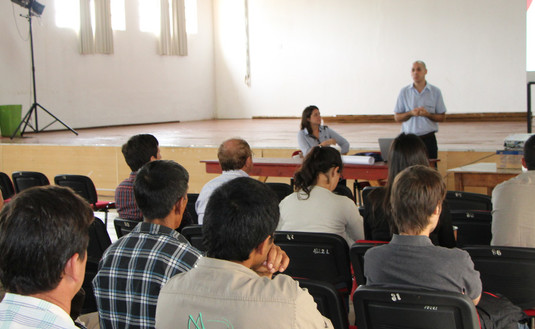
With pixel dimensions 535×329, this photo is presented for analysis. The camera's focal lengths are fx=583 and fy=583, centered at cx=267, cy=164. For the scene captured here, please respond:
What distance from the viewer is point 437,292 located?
69.1 inches

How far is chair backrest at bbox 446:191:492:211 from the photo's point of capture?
12.0ft

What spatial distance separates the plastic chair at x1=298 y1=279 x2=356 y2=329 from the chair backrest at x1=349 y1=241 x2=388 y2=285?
1.44 feet

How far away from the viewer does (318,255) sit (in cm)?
279

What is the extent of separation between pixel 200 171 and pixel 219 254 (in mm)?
6562

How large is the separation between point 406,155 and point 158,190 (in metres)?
1.50

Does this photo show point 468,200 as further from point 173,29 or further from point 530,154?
point 173,29

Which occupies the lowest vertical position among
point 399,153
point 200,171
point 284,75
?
point 200,171

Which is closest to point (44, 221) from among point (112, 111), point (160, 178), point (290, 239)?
point (160, 178)

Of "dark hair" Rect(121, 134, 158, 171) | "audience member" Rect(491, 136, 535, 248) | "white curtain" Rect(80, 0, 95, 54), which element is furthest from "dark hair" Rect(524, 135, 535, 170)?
"white curtain" Rect(80, 0, 95, 54)

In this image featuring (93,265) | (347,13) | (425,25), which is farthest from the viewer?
(347,13)

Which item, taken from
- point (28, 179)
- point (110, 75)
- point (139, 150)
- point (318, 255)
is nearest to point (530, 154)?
point (318, 255)

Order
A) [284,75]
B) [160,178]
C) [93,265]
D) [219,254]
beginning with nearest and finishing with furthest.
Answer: [219,254], [160,178], [93,265], [284,75]

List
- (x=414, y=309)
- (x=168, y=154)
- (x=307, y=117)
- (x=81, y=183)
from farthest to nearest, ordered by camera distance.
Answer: (x=168, y=154) → (x=307, y=117) → (x=81, y=183) → (x=414, y=309)

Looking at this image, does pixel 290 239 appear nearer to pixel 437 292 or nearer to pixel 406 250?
pixel 406 250
